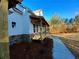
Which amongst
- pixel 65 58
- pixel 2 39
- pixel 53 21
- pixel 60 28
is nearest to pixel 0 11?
pixel 2 39

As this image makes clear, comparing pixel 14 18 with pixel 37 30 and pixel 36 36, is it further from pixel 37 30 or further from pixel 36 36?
pixel 37 30

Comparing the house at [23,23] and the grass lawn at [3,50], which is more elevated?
the house at [23,23]

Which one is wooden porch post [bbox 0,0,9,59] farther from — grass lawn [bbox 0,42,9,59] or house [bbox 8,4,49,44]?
house [bbox 8,4,49,44]

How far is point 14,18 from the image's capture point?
61.8 feet

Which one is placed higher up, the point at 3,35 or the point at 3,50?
the point at 3,35

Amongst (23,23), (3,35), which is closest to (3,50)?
(3,35)

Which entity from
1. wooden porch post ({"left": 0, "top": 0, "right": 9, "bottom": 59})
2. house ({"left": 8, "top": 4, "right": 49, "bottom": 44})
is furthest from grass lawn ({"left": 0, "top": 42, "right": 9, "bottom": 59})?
house ({"left": 8, "top": 4, "right": 49, "bottom": 44})

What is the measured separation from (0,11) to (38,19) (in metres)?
24.9

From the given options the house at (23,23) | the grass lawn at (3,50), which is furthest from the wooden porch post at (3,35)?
the house at (23,23)

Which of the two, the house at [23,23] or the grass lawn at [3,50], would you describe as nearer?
the grass lawn at [3,50]

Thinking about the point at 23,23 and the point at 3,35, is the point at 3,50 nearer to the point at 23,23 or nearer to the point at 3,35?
the point at 3,35

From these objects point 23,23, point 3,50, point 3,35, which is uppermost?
point 23,23

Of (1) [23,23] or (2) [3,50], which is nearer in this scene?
(2) [3,50]

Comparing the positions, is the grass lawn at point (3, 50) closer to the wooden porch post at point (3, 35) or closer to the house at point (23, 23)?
the wooden porch post at point (3, 35)
